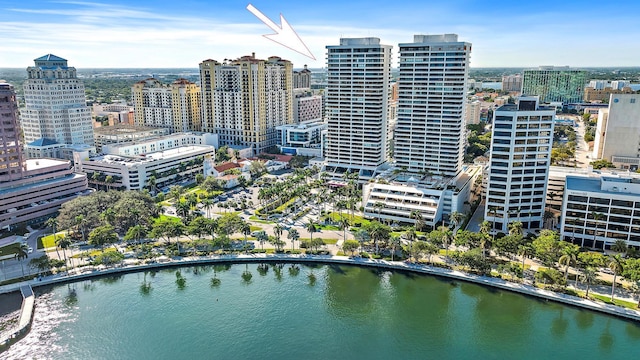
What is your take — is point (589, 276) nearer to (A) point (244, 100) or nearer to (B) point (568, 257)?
(B) point (568, 257)

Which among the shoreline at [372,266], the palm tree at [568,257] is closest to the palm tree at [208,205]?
the shoreline at [372,266]

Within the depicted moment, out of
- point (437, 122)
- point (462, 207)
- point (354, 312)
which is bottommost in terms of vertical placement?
A: point (354, 312)

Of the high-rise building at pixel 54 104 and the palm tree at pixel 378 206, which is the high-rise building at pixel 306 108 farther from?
the palm tree at pixel 378 206

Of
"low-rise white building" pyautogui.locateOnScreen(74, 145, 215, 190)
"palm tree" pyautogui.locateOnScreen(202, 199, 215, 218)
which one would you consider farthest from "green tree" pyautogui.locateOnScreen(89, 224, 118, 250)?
"low-rise white building" pyautogui.locateOnScreen(74, 145, 215, 190)

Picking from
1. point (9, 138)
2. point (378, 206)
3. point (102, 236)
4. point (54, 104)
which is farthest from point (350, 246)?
point (54, 104)

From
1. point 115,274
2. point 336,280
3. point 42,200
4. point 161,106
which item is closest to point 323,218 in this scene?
point 336,280

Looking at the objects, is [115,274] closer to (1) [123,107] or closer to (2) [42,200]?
(2) [42,200]

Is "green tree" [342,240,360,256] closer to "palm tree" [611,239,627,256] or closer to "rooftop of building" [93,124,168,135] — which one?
"palm tree" [611,239,627,256]

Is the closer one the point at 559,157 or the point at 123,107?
the point at 559,157
